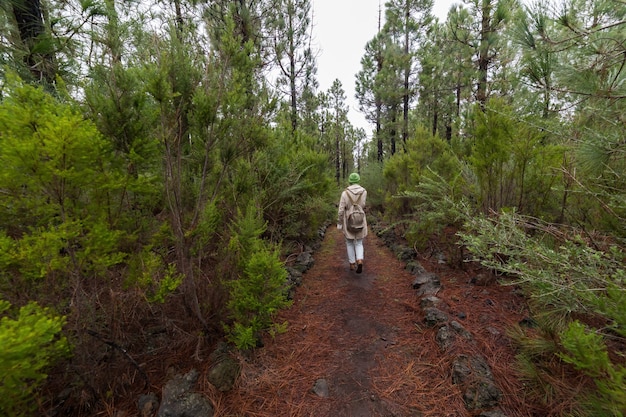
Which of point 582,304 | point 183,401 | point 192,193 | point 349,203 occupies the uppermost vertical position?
point 192,193

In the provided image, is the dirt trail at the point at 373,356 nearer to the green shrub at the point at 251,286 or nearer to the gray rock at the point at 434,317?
the gray rock at the point at 434,317

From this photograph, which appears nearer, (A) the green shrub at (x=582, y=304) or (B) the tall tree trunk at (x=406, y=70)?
(A) the green shrub at (x=582, y=304)

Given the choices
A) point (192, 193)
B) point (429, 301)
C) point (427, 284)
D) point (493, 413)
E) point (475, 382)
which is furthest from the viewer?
point (427, 284)

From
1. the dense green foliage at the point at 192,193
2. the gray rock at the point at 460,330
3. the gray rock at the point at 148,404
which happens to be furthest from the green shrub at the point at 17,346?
the gray rock at the point at 460,330

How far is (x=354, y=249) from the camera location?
15.0ft

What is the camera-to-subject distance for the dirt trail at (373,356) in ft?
6.05

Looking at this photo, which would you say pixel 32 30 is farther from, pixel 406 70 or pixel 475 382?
pixel 406 70

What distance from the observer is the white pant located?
177 inches

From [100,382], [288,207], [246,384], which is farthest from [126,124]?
[288,207]

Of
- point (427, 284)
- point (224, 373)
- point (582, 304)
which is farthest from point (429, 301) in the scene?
point (224, 373)

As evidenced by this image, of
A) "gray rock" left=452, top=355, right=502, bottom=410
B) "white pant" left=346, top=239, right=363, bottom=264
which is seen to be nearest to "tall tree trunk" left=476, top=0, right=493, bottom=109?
"white pant" left=346, top=239, right=363, bottom=264

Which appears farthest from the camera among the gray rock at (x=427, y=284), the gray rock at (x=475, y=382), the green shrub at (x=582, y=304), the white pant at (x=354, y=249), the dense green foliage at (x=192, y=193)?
the white pant at (x=354, y=249)

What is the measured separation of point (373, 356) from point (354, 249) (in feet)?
7.64

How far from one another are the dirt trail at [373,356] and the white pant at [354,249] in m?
0.78
